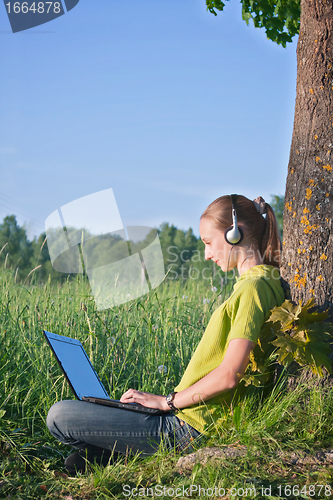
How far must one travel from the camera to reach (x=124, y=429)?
5.96 ft

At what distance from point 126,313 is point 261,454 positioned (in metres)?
2.20

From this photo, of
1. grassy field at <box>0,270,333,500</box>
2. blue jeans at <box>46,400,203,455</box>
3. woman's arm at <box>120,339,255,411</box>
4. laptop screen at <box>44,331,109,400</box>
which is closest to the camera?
grassy field at <box>0,270,333,500</box>

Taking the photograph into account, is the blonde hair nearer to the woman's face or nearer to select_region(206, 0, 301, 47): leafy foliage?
the woman's face

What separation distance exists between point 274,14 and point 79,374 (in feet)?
11.7

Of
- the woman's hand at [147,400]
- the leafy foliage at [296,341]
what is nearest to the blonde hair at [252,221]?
the leafy foliage at [296,341]

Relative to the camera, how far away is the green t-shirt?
1.71m

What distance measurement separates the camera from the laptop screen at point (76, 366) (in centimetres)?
202

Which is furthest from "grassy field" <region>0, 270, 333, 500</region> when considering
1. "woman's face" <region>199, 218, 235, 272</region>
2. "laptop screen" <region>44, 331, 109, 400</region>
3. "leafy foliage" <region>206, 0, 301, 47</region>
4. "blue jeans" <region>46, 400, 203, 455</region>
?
"leafy foliage" <region>206, 0, 301, 47</region>

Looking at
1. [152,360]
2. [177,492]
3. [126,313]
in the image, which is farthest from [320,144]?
[126,313]

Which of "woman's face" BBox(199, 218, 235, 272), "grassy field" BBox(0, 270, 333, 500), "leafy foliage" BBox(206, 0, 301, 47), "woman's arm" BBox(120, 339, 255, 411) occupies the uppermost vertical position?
"leafy foliage" BBox(206, 0, 301, 47)

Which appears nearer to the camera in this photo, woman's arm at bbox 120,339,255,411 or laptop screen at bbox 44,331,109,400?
woman's arm at bbox 120,339,255,411

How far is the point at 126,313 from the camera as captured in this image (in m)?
3.63

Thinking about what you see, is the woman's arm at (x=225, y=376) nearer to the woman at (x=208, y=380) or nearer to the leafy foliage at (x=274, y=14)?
the woman at (x=208, y=380)

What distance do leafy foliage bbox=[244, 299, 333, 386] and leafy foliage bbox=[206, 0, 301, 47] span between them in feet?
9.65
